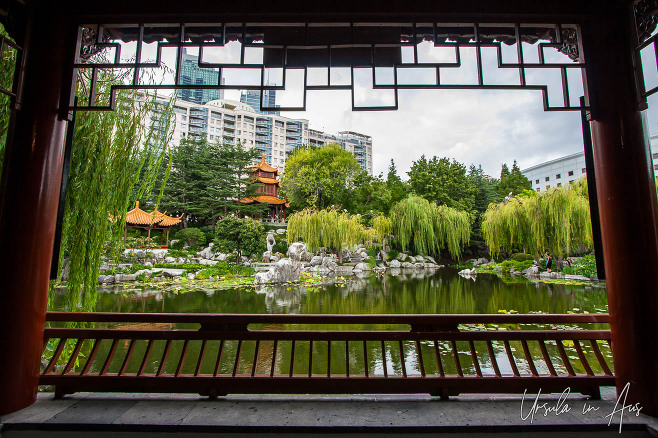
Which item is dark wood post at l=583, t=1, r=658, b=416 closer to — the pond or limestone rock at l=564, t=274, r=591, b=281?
the pond

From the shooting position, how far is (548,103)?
1591mm

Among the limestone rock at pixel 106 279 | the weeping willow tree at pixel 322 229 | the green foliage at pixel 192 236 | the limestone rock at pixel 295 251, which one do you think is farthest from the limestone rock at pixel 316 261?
the limestone rock at pixel 106 279

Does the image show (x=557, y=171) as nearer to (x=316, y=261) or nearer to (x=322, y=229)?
(x=322, y=229)

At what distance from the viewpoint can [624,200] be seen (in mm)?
1410

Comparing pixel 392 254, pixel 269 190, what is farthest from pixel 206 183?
pixel 392 254

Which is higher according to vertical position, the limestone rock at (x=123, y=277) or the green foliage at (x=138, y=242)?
the green foliage at (x=138, y=242)

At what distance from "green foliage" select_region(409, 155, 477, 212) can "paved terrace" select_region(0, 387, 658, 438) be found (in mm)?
17769

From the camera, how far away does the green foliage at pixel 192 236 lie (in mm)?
15375

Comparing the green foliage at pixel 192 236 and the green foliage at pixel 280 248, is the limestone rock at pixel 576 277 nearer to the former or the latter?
the green foliage at pixel 280 248

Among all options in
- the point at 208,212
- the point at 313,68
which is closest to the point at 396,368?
the point at 313,68

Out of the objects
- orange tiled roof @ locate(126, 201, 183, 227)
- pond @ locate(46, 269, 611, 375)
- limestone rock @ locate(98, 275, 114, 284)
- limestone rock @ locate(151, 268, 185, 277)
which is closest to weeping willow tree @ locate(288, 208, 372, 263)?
pond @ locate(46, 269, 611, 375)

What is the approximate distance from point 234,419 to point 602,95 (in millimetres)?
2148

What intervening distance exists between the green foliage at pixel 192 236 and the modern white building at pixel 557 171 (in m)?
19.1

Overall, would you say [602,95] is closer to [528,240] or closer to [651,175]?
[651,175]
